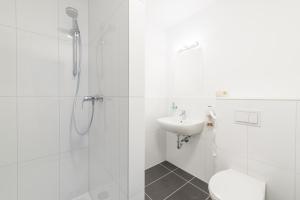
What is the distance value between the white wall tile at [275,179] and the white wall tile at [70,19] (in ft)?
6.50

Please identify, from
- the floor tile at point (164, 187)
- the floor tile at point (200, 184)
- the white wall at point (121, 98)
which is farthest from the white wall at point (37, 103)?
the floor tile at point (200, 184)

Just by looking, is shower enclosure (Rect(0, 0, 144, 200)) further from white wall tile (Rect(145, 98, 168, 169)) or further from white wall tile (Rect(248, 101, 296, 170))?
white wall tile (Rect(248, 101, 296, 170))

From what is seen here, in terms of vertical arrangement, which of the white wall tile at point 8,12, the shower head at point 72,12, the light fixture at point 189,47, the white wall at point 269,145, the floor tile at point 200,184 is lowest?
the floor tile at point 200,184

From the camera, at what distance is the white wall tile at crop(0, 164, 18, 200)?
37.4 inches

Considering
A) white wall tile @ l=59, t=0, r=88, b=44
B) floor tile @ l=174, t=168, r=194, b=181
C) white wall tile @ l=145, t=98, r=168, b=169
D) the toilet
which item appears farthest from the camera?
white wall tile @ l=145, t=98, r=168, b=169

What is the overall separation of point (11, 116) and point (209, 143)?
195cm

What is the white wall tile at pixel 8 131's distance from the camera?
3.11 ft

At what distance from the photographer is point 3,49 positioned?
3.09 feet

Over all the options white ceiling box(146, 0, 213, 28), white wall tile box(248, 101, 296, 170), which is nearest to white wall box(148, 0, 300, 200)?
white wall tile box(248, 101, 296, 170)

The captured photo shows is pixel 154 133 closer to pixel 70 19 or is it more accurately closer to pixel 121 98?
pixel 121 98

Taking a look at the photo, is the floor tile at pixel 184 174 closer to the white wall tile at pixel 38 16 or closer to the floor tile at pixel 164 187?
the floor tile at pixel 164 187

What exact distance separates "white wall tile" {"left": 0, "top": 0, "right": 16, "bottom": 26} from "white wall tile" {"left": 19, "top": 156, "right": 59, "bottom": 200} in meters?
1.07

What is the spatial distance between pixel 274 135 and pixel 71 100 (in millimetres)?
1779

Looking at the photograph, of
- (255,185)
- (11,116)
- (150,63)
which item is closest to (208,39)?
(150,63)
